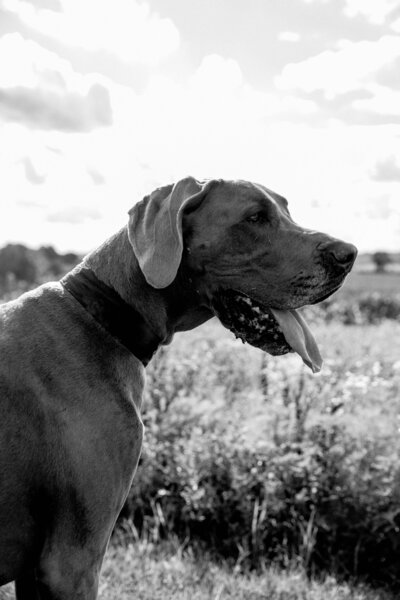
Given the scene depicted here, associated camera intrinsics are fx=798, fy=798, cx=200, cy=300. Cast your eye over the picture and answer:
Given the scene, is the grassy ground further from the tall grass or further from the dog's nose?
the dog's nose

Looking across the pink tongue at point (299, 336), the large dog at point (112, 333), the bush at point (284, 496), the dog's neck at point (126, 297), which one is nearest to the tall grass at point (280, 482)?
the bush at point (284, 496)

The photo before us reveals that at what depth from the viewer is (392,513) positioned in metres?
4.82

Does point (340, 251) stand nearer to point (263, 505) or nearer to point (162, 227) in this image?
point (162, 227)

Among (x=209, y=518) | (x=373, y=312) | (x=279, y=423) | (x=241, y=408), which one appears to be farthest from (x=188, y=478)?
(x=373, y=312)

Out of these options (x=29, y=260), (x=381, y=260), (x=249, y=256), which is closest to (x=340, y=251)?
(x=249, y=256)

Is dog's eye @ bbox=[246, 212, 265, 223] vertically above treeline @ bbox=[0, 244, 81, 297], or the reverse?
treeline @ bbox=[0, 244, 81, 297]

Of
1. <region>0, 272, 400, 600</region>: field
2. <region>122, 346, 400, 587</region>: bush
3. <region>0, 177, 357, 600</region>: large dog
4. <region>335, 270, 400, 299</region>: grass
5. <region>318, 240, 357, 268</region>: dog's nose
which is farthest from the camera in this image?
<region>335, 270, 400, 299</region>: grass

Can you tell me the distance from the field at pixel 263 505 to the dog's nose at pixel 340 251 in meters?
2.11

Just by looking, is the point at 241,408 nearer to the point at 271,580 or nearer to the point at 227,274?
the point at 271,580

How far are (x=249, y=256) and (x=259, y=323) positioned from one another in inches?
11.0

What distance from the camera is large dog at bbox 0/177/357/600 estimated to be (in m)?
2.74

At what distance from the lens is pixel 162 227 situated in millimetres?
2967

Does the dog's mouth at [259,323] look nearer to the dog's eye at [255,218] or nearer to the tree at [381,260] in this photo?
the dog's eye at [255,218]

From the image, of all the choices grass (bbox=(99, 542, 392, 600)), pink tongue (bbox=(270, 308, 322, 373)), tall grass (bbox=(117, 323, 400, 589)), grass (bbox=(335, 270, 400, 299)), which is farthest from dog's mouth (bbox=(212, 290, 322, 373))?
grass (bbox=(335, 270, 400, 299))
